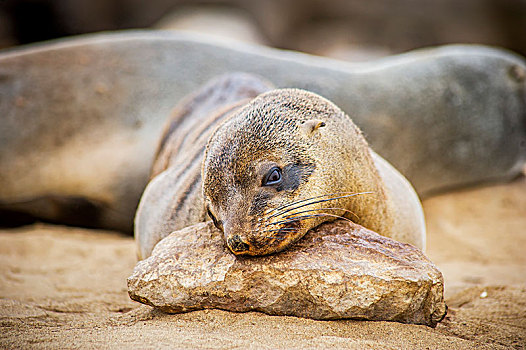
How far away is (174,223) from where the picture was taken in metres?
2.88

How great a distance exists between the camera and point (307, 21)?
1329 centimetres

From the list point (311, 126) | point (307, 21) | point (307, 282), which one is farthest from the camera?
point (307, 21)

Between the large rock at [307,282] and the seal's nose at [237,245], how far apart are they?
0.23 feet

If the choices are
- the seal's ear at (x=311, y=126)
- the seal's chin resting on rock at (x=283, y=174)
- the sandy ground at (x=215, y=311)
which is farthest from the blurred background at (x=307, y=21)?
the seal's ear at (x=311, y=126)

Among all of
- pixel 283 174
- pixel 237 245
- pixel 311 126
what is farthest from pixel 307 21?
pixel 237 245

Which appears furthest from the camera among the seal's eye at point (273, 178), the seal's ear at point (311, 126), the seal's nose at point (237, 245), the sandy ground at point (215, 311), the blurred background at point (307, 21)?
the blurred background at point (307, 21)

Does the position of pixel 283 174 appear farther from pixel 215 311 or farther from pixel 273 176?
pixel 215 311

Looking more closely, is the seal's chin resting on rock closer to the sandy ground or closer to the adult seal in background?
the adult seal in background

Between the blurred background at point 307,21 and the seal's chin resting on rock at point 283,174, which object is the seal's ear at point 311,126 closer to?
the seal's chin resting on rock at point 283,174

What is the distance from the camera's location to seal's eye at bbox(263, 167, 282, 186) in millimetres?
2225

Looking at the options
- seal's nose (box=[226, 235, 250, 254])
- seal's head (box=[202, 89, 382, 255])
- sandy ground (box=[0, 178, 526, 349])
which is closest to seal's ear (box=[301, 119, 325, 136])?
seal's head (box=[202, 89, 382, 255])

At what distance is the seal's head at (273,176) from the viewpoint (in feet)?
7.09

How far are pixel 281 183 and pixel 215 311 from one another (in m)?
0.56

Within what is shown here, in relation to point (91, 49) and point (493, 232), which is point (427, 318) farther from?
point (91, 49)
